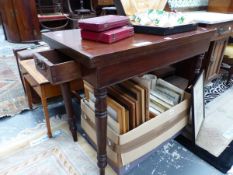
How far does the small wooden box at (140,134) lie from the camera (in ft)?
3.35

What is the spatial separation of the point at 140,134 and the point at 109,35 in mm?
551

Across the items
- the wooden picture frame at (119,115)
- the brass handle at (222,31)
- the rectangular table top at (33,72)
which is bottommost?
the wooden picture frame at (119,115)

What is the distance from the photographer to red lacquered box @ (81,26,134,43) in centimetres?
81

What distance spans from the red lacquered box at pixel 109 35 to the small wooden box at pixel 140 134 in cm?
47

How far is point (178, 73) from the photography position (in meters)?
1.69

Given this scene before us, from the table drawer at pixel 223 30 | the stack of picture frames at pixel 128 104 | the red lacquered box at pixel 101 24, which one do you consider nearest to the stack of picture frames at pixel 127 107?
the stack of picture frames at pixel 128 104

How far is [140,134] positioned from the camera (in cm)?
106

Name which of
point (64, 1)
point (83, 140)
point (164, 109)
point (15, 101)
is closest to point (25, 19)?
point (64, 1)

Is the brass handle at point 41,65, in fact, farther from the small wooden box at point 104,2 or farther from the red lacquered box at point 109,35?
the small wooden box at point 104,2

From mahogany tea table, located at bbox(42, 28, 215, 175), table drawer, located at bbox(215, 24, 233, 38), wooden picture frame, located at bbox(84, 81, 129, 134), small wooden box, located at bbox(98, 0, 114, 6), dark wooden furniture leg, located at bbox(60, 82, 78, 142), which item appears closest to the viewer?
mahogany tea table, located at bbox(42, 28, 215, 175)

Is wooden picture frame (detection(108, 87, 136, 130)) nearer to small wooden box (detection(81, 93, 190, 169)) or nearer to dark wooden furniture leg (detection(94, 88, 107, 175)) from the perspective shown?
small wooden box (detection(81, 93, 190, 169))

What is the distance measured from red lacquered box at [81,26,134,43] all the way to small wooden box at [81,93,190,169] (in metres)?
0.47

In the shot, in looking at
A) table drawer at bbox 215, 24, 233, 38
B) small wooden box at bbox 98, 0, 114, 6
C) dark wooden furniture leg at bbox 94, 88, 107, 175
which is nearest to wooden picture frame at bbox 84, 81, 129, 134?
dark wooden furniture leg at bbox 94, 88, 107, 175

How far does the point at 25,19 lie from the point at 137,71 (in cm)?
337
